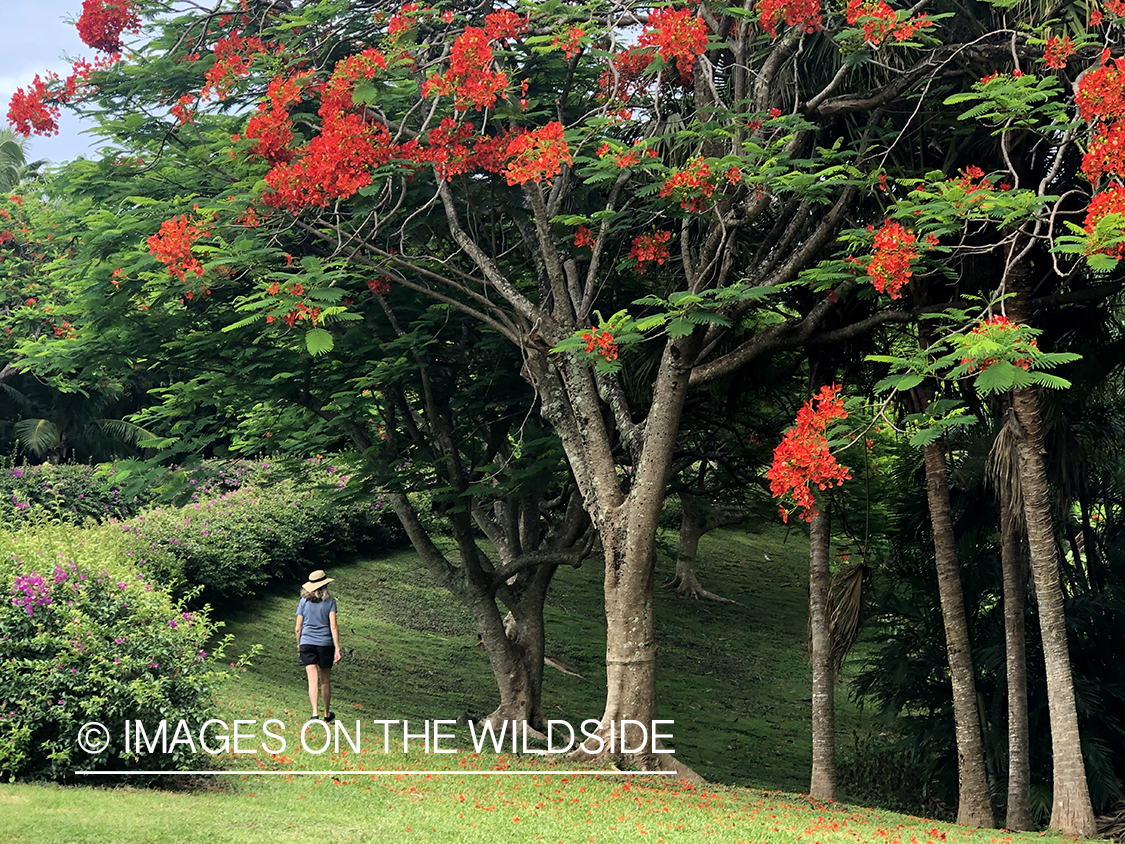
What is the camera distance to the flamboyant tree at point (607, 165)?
949 centimetres

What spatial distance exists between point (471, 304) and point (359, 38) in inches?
122

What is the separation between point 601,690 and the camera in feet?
64.6

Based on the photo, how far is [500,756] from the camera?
1171cm

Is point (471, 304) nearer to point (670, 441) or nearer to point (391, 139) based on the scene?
point (391, 139)

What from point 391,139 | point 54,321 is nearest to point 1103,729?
point 391,139

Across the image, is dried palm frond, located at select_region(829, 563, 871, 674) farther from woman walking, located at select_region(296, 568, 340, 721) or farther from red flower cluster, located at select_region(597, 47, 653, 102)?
red flower cluster, located at select_region(597, 47, 653, 102)

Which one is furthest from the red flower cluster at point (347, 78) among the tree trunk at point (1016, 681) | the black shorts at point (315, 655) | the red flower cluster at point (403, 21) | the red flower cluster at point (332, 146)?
the tree trunk at point (1016, 681)

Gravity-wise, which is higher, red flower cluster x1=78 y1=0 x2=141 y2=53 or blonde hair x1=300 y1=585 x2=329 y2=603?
red flower cluster x1=78 y1=0 x2=141 y2=53

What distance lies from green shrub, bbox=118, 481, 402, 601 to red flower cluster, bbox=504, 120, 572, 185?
5774 millimetres

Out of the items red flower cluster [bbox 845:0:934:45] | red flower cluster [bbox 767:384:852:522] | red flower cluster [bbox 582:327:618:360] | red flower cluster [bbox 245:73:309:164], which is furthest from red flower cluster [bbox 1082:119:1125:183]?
red flower cluster [bbox 245:73:309:164]

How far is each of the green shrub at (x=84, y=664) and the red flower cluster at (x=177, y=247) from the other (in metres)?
2.73

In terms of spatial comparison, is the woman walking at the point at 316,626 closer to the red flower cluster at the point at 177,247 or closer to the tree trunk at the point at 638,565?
the tree trunk at the point at 638,565

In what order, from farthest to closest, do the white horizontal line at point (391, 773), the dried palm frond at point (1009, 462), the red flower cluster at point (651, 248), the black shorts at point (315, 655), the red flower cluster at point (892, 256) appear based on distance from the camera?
1. the red flower cluster at point (651, 248)
2. the black shorts at point (315, 655)
3. the dried palm frond at point (1009, 462)
4. the red flower cluster at point (892, 256)
5. the white horizontal line at point (391, 773)

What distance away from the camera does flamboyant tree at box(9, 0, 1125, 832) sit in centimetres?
949
